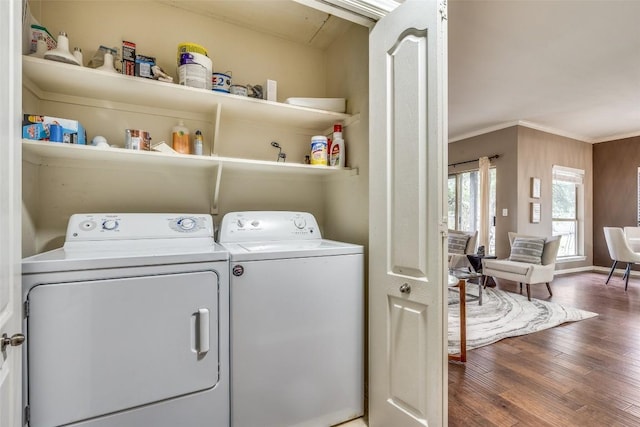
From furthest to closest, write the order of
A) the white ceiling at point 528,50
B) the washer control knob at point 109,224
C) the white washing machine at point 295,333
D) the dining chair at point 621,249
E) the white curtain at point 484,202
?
the white curtain at point 484,202 < the dining chair at point 621,249 < the white ceiling at point 528,50 < the washer control knob at point 109,224 < the white washing machine at point 295,333

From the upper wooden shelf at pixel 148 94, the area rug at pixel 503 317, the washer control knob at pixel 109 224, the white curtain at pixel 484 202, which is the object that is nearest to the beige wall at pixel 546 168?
the white curtain at pixel 484 202

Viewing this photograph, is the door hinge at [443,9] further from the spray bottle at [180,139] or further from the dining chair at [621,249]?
the dining chair at [621,249]

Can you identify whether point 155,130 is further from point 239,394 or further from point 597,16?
point 597,16

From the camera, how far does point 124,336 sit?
112 centimetres

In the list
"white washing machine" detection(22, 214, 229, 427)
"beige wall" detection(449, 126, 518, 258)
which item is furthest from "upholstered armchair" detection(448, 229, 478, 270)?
"white washing machine" detection(22, 214, 229, 427)

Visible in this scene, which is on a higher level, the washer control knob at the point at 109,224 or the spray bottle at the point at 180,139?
the spray bottle at the point at 180,139

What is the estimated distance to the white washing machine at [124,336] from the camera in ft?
3.38

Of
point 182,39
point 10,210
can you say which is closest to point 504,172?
point 182,39

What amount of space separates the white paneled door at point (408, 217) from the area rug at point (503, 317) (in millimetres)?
1227

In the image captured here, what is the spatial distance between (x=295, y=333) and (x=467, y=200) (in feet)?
17.5

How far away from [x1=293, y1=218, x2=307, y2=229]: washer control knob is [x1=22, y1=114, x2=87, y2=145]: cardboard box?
3.73ft

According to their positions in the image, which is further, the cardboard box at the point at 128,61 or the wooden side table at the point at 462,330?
the wooden side table at the point at 462,330

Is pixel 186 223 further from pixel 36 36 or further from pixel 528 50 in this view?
pixel 528 50

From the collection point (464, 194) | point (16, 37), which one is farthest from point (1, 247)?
point (464, 194)
